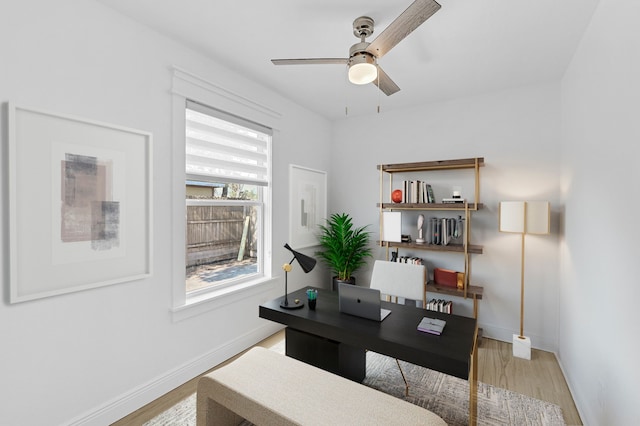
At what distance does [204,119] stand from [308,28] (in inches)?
44.2

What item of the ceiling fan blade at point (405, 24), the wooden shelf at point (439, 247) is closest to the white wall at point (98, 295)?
the ceiling fan blade at point (405, 24)

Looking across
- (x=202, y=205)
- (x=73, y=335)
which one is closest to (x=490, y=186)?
(x=202, y=205)

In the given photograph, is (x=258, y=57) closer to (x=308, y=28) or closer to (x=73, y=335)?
A: (x=308, y=28)

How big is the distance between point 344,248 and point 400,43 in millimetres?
2244

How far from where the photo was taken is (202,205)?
256 centimetres

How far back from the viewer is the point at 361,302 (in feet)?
6.41

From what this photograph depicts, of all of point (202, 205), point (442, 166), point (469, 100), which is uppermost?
point (469, 100)

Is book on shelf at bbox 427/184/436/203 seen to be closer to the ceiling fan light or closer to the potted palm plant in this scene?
the potted palm plant

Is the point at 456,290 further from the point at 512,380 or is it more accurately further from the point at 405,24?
the point at 405,24

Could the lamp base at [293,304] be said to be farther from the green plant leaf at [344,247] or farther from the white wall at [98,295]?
the green plant leaf at [344,247]

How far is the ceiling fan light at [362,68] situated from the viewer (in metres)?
1.76

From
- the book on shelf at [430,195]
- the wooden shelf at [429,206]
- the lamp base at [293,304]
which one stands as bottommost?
the lamp base at [293,304]

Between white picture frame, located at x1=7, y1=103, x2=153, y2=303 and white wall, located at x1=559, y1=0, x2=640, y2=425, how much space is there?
269 centimetres

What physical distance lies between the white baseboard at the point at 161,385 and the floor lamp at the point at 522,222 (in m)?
2.52
